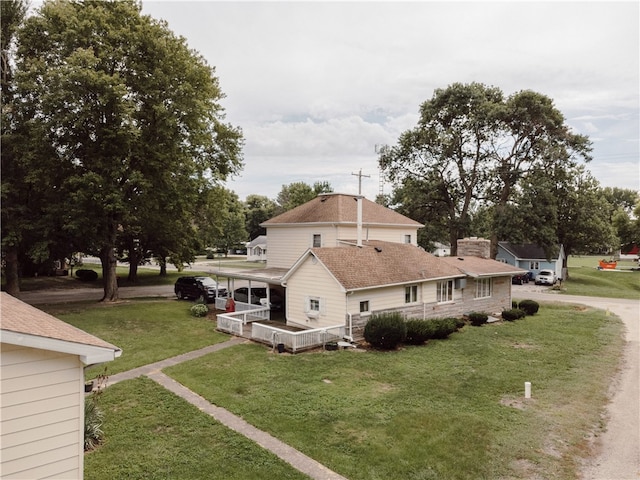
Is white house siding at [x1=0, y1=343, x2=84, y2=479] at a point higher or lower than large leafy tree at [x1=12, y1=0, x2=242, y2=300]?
lower

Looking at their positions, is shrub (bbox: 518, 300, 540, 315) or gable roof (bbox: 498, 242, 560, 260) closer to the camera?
shrub (bbox: 518, 300, 540, 315)

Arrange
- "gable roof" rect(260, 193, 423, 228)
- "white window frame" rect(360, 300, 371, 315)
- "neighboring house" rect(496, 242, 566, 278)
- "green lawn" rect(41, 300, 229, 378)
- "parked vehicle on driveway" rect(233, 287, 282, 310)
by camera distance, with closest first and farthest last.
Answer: "green lawn" rect(41, 300, 229, 378)
"white window frame" rect(360, 300, 371, 315)
"parked vehicle on driveway" rect(233, 287, 282, 310)
"gable roof" rect(260, 193, 423, 228)
"neighboring house" rect(496, 242, 566, 278)

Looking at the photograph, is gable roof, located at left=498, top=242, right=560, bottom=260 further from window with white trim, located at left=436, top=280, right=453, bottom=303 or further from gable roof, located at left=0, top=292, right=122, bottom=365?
gable roof, located at left=0, top=292, right=122, bottom=365

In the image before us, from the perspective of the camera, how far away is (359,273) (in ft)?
68.2

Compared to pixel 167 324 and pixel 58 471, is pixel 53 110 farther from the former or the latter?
pixel 58 471

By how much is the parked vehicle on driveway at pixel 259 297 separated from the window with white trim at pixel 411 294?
8630 mm

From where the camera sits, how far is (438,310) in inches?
977

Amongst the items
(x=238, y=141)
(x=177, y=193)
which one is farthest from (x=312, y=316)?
(x=238, y=141)

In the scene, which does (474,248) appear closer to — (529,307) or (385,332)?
(529,307)

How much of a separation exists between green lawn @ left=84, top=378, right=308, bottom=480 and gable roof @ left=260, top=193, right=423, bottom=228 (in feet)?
59.4

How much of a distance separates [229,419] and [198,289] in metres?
21.2

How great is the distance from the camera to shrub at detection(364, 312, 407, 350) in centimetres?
1888

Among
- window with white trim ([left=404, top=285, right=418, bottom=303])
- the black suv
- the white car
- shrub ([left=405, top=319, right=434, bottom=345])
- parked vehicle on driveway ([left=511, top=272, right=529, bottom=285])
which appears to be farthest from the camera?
parked vehicle on driveway ([left=511, top=272, right=529, bottom=285])

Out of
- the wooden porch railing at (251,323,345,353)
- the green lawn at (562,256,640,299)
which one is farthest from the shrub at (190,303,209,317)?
the green lawn at (562,256,640,299)
